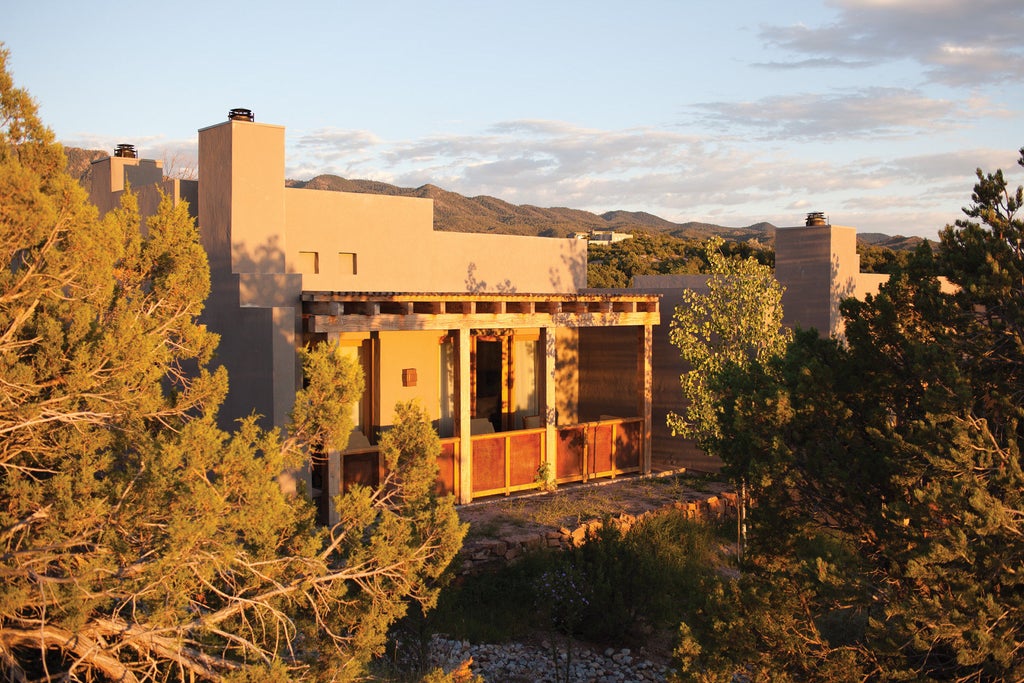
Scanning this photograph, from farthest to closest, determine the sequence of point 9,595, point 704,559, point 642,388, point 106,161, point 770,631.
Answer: point 106,161, point 642,388, point 704,559, point 770,631, point 9,595

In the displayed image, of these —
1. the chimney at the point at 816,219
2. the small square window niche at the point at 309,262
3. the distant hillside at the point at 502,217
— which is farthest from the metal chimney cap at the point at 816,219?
the distant hillside at the point at 502,217

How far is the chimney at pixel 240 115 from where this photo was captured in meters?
12.9

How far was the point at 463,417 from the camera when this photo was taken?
535 inches

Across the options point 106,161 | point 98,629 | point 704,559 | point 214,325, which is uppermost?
point 106,161

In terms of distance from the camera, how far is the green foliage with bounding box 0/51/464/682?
18.2 ft

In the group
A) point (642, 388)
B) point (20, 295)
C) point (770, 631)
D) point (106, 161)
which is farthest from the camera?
point (106, 161)

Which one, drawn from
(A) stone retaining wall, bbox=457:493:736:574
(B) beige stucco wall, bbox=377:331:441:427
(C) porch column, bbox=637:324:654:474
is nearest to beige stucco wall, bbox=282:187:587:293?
(B) beige stucco wall, bbox=377:331:441:427

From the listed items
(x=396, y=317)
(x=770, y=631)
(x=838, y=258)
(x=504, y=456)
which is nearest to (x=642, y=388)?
(x=504, y=456)

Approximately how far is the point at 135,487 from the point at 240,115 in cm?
833

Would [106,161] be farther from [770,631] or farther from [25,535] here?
[770,631]

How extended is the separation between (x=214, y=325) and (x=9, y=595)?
24.8 feet

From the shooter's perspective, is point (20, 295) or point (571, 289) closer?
point (20, 295)

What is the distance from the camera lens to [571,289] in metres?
19.5

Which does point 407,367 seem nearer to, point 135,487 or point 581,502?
point 581,502
